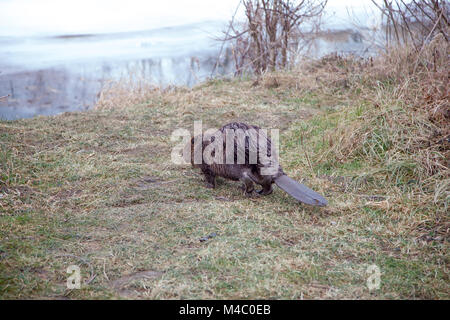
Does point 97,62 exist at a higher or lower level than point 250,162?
higher

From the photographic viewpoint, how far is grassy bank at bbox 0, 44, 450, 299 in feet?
9.09

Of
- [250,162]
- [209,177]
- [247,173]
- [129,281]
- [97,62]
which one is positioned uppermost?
[97,62]

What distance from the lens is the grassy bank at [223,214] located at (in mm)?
2771

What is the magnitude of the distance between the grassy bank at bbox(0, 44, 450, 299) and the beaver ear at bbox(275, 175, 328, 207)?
0.14 m

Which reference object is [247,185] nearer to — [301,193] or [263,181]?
[263,181]

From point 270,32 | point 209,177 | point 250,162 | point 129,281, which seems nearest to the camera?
point 129,281

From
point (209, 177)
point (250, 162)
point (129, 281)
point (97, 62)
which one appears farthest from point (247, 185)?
point (97, 62)

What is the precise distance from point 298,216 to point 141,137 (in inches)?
105

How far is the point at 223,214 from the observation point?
3.65 m

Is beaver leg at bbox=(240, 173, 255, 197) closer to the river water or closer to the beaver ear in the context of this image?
the beaver ear

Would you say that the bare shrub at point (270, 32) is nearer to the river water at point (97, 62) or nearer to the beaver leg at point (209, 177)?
A: the river water at point (97, 62)

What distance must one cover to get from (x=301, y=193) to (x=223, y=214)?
64cm

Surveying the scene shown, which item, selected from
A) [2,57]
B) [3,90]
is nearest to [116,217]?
[3,90]

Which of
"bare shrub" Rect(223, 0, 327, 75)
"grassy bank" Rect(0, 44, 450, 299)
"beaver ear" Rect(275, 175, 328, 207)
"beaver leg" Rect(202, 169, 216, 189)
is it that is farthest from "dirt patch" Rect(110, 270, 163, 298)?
"bare shrub" Rect(223, 0, 327, 75)
